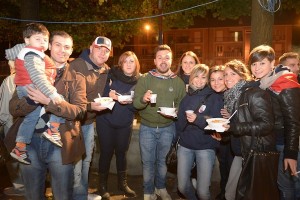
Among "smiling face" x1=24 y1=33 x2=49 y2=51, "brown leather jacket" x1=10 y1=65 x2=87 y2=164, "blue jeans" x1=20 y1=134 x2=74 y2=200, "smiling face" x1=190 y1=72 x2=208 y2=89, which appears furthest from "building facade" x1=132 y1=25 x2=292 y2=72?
"blue jeans" x1=20 y1=134 x2=74 y2=200

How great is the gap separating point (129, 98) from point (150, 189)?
154cm

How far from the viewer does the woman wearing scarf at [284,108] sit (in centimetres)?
364

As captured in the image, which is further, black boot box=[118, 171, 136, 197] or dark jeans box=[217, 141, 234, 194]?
black boot box=[118, 171, 136, 197]

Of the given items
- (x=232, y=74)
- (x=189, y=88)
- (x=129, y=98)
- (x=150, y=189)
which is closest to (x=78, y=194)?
(x=150, y=189)

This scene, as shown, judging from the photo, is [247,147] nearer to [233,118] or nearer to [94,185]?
[233,118]

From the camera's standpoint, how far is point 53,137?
10.3ft

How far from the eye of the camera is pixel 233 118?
386cm

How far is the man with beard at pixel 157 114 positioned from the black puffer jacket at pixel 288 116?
1.64 m

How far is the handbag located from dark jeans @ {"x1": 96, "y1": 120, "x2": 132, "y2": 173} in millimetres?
2251

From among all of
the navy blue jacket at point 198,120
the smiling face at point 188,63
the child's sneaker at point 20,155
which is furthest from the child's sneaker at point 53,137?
the smiling face at point 188,63

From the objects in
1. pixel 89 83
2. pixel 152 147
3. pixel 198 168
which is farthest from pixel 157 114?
pixel 89 83

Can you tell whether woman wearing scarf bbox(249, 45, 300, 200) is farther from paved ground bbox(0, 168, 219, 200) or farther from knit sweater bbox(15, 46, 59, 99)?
knit sweater bbox(15, 46, 59, 99)

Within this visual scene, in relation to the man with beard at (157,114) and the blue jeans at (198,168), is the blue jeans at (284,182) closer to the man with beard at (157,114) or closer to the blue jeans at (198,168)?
the blue jeans at (198,168)

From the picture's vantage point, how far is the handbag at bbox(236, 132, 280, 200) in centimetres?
351
